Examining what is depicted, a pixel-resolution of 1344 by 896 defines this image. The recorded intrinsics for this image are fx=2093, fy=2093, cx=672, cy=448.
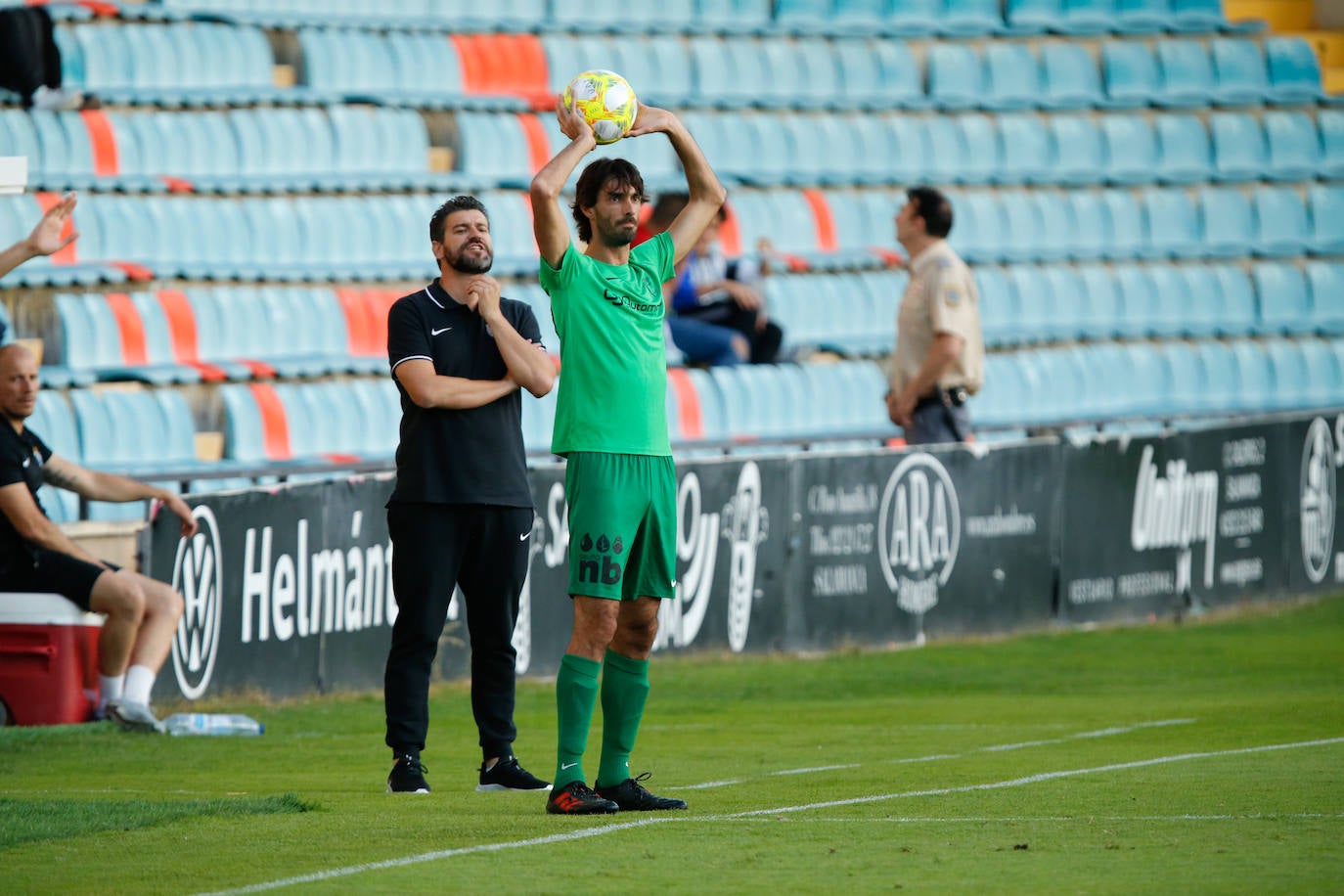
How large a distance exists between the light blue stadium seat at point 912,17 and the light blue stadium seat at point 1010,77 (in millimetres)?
616

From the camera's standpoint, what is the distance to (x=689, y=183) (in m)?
6.26

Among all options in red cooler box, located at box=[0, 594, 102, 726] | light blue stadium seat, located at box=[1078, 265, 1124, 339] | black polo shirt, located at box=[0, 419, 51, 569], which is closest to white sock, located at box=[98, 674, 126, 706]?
red cooler box, located at box=[0, 594, 102, 726]

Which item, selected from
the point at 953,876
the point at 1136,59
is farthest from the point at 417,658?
the point at 1136,59

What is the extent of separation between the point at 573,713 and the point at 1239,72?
1700 centimetres

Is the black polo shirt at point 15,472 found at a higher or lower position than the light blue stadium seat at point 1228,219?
lower

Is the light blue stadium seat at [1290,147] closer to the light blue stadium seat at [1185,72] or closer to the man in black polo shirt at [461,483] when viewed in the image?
the light blue stadium seat at [1185,72]

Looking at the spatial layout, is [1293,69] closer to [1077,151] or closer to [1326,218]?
[1326,218]

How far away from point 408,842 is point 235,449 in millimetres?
8086

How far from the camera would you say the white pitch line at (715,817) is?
4.96m

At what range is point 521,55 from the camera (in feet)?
57.2

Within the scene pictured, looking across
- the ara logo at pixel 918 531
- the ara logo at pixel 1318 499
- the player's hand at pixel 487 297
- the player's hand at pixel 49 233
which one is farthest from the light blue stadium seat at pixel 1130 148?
the player's hand at pixel 487 297

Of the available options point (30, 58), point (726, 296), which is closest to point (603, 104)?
point (30, 58)

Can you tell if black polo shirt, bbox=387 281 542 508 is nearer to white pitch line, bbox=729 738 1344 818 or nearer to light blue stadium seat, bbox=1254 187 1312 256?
white pitch line, bbox=729 738 1344 818

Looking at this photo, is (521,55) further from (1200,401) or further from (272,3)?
(1200,401)
